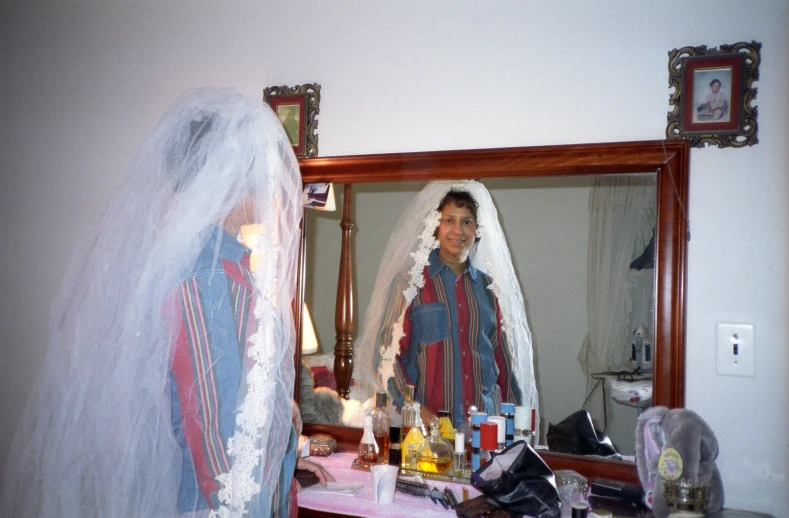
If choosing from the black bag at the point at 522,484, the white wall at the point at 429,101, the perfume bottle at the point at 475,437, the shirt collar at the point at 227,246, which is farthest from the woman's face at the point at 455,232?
the shirt collar at the point at 227,246

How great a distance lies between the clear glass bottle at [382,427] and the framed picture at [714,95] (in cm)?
105

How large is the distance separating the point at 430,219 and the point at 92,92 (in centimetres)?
133

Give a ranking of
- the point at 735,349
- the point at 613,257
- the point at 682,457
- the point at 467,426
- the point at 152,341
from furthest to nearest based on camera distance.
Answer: the point at 467,426 < the point at 613,257 < the point at 735,349 < the point at 682,457 < the point at 152,341

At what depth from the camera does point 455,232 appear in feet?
5.40

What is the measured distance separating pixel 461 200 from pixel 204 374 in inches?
33.7

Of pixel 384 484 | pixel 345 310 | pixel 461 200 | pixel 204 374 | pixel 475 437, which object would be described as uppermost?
pixel 461 200

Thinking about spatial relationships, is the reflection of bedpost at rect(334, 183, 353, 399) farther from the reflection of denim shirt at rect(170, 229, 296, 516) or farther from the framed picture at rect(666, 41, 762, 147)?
the framed picture at rect(666, 41, 762, 147)

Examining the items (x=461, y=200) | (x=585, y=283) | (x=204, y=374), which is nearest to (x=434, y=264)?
(x=461, y=200)

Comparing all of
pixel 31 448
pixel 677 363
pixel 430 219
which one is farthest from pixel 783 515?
pixel 31 448

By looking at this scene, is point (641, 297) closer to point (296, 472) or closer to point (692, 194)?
point (692, 194)

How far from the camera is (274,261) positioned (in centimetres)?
→ 117

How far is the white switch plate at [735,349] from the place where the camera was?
1354 millimetres

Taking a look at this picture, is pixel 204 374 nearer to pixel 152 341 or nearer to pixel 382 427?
pixel 152 341

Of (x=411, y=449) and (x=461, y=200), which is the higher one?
(x=461, y=200)
